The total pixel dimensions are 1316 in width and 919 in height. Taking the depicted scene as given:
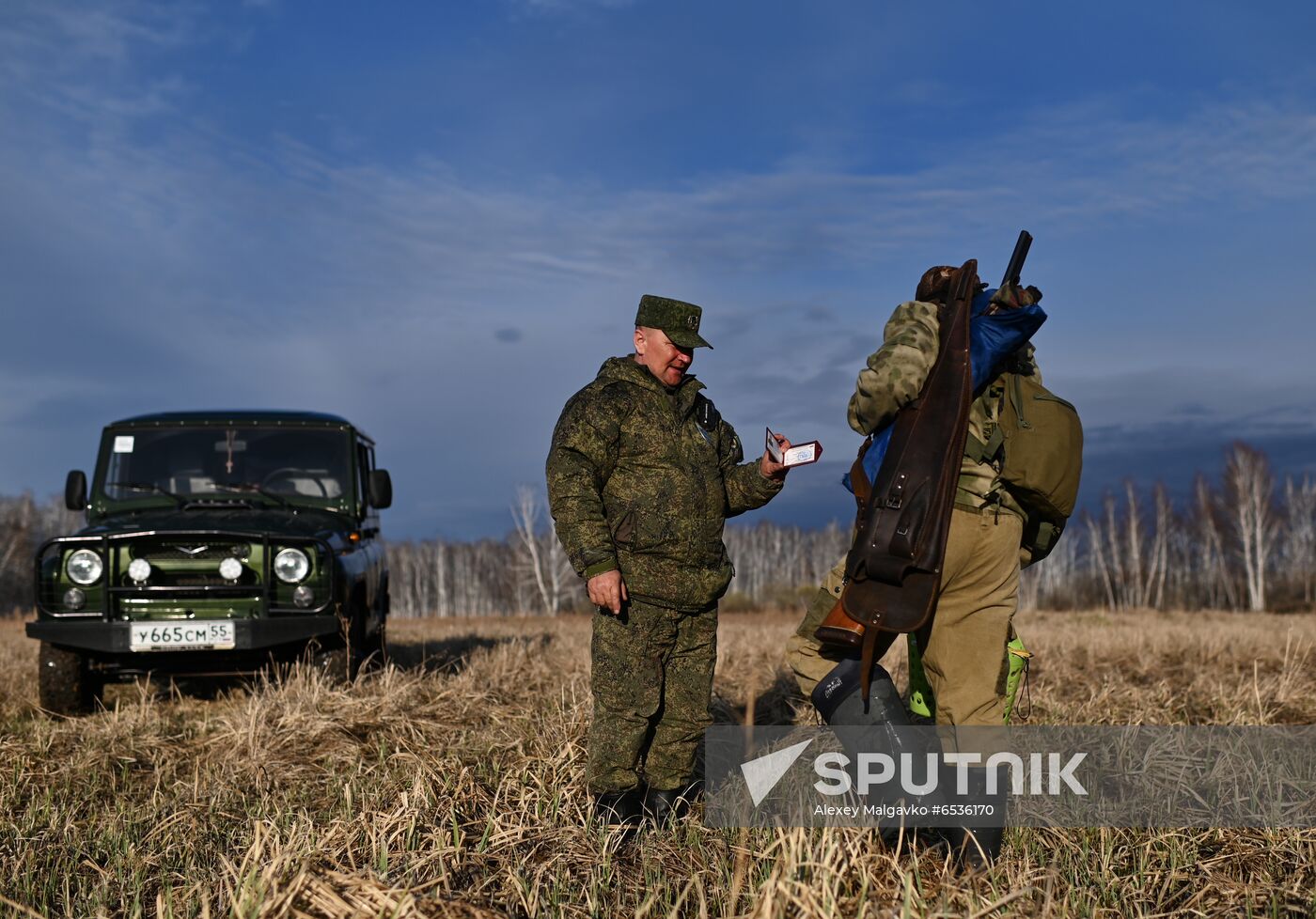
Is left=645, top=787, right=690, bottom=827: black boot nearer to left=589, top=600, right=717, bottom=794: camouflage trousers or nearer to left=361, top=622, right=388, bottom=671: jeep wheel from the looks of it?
left=589, top=600, right=717, bottom=794: camouflage trousers

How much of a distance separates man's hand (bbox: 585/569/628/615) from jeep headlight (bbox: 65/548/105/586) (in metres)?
4.41

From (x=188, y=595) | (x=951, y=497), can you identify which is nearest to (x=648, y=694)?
(x=951, y=497)

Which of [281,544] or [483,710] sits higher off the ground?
[281,544]

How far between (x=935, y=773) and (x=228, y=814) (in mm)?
2631

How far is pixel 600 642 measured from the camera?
4.14 m

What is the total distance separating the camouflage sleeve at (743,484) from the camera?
14.2 ft

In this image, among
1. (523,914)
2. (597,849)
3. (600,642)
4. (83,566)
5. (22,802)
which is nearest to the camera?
(523,914)

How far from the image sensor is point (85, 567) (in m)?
6.96

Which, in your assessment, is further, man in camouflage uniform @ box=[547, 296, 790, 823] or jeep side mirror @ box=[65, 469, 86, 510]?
jeep side mirror @ box=[65, 469, 86, 510]

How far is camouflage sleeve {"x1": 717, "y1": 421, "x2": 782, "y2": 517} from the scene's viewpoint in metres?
4.32

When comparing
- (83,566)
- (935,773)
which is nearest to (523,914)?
(935,773)

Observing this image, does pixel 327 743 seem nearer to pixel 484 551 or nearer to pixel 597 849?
pixel 597 849

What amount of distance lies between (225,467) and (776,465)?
5429 millimetres

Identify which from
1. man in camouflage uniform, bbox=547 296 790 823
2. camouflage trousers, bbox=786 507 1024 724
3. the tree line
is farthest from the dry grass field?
the tree line
